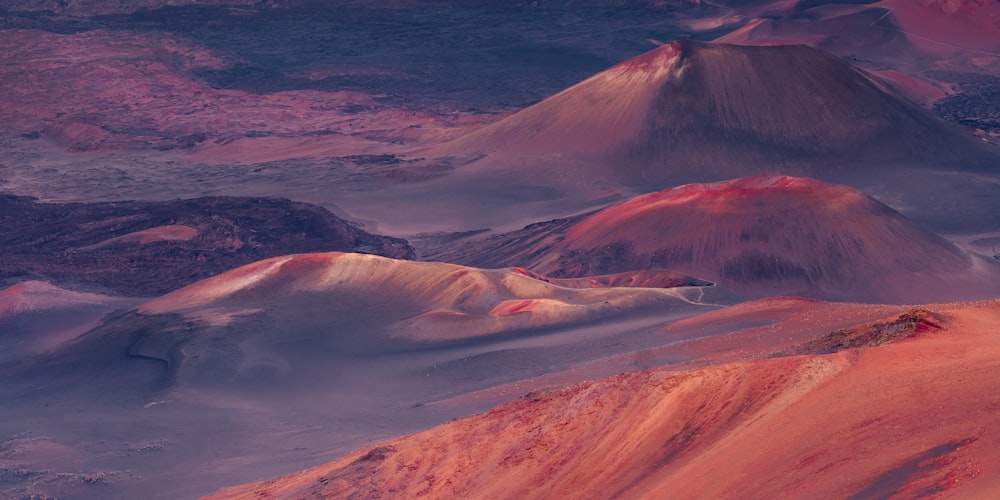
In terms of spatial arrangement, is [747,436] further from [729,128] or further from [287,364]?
[729,128]

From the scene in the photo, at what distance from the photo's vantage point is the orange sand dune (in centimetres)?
895

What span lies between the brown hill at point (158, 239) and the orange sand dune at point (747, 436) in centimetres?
2500

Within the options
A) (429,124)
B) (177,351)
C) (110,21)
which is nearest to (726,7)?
(429,124)

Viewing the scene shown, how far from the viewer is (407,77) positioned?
80.4 m

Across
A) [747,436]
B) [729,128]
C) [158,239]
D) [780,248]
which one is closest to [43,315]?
[158,239]

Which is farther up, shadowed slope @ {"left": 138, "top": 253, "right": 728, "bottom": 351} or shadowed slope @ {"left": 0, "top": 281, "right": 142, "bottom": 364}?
shadowed slope @ {"left": 138, "top": 253, "right": 728, "bottom": 351}

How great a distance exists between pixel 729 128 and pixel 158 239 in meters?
24.3

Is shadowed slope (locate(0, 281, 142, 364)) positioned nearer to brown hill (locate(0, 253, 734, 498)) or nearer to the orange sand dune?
brown hill (locate(0, 253, 734, 498))

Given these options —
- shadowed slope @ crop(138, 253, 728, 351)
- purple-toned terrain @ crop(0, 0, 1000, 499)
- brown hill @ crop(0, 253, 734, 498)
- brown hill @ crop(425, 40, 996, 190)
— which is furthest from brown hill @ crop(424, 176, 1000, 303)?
brown hill @ crop(425, 40, 996, 190)

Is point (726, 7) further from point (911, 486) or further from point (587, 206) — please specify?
point (911, 486)

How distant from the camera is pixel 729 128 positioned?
49.8 m

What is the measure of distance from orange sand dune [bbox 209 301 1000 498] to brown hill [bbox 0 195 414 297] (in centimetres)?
2500

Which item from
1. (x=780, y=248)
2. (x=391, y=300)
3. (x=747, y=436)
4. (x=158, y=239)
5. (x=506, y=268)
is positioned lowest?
(x=158, y=239)

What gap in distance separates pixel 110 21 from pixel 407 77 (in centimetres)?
2495
